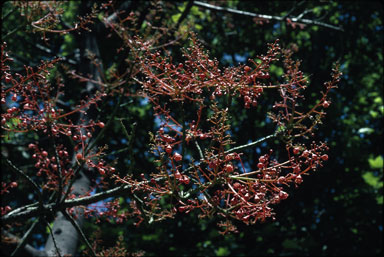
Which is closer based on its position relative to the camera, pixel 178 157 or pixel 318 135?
pixel 178 157

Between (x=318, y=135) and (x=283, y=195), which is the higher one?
(x=318, y=135)

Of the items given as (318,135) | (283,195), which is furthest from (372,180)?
(283,195)

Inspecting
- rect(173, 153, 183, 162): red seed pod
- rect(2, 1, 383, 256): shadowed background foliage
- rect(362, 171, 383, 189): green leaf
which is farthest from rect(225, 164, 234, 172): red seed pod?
rect(362, 171, 383, 189): green leaf

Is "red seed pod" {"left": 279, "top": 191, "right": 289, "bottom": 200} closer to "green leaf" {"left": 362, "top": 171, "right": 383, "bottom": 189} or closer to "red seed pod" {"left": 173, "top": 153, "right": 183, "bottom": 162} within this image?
"red seed pod" {"left": 173, "top": 153, "right": 183, "bottom": 162}

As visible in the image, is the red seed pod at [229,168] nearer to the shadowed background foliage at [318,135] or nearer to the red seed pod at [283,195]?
the red seed pod at [283,195]

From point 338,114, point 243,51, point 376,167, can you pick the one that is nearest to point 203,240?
point 376,167

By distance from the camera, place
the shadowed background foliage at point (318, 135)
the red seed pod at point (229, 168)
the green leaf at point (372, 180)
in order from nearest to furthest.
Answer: the red seed pod at point (229, 168), the shadowed background foliage at point (318, 135), the green leaf at point (372, 180)

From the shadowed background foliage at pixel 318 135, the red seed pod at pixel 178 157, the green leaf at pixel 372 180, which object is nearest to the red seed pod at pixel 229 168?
the red seed pod at pixel 178 157

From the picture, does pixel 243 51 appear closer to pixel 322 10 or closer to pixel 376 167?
pixel 322 10

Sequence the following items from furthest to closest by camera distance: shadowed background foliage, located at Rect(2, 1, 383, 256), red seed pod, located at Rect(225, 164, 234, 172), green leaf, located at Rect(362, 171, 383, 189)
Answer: green leaf, located at Rect(362, 171, 383, 189), shadowed background foliage, located at Rect(2, 1, 383, 256), red seed pod, located at Rect(225, 164, 234, 172)

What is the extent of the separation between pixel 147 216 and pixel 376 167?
15.2 ft

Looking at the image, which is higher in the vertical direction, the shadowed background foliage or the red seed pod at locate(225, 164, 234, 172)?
the shadowed background foliage

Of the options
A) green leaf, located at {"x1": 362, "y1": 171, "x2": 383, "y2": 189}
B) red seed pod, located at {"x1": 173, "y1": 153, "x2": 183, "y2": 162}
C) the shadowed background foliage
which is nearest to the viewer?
red seed pod, located at {"x1": 173, "y1": 153, "x2": 183, "y2": 162}

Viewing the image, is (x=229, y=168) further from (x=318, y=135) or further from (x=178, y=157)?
(x=318, y=135)
